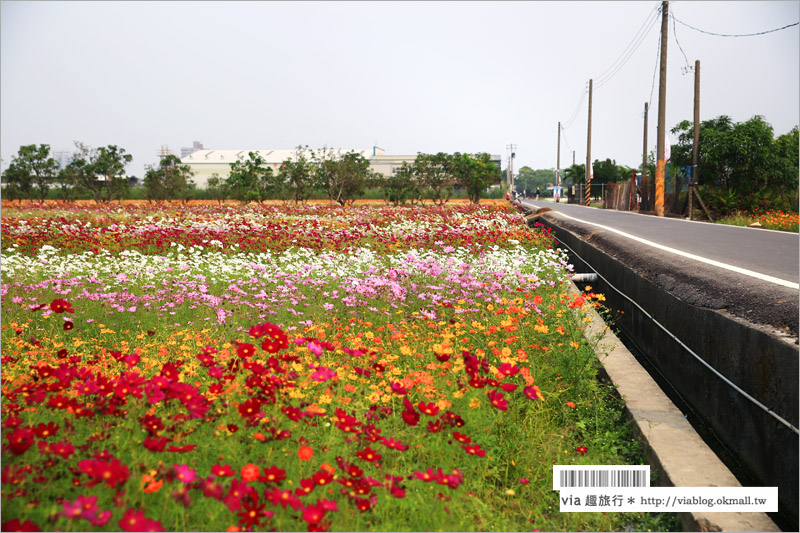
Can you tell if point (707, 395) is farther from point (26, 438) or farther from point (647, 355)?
point (26, 438)

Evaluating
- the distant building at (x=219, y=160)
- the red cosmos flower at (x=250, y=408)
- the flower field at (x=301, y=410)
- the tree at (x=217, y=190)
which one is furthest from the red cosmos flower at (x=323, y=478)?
the distant building at (x=219, y=160)

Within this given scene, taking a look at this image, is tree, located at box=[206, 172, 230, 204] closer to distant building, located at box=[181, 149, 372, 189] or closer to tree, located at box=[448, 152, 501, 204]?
tree, located at box=[448, 152, 501, 204]

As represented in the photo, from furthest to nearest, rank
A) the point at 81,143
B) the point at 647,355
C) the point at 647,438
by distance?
the point at 81,143, the point at 647,355, the point at 647,438

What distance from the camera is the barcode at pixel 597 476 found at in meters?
2.47

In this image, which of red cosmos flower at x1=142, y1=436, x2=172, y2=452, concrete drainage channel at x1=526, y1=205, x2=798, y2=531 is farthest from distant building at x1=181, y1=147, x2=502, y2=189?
red cosmos flower at x1=142, y1=436, x2=172, y2=452

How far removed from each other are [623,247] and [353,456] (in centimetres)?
573

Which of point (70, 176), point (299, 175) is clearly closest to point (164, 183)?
point (70, 176)

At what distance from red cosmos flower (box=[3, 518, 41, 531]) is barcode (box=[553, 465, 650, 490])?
1.94 metres

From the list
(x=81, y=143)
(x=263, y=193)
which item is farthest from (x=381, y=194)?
(x=81, y=143)

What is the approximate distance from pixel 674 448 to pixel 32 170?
3808cm

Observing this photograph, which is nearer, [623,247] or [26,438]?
[26,438]

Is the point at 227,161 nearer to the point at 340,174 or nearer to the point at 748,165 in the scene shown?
the point at 340,174

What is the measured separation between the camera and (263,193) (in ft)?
115

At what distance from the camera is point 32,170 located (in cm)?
3288
